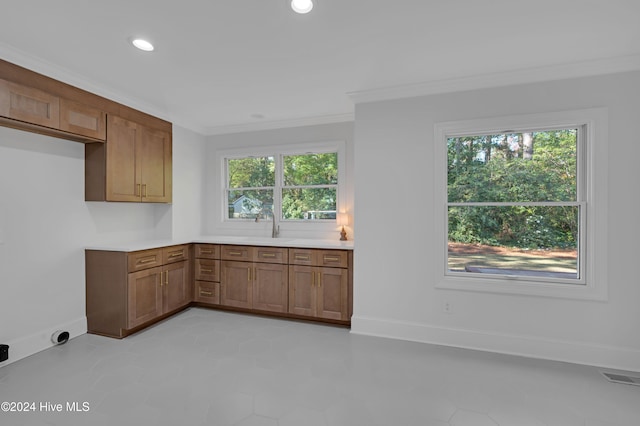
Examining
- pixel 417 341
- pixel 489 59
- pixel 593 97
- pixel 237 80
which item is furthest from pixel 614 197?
pixel 237 80

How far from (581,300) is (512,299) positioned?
0.52 metres

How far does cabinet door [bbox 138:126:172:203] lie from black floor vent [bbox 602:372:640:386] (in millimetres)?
4726

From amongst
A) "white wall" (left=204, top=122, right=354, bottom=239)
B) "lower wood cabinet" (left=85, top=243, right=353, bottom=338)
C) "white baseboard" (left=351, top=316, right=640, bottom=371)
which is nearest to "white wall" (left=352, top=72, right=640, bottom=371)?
"white baseboard" (left=351, top=316, right=640, bottom=371)

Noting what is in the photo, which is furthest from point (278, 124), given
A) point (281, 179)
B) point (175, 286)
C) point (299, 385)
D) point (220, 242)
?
point (299, 385)

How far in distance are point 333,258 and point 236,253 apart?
1.28 metres

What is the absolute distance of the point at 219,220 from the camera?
4.86m

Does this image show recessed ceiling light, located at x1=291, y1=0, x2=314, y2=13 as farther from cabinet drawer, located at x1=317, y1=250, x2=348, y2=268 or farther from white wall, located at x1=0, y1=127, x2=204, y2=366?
white wall, located at x1=0, y1=127, x2=204, y2=366

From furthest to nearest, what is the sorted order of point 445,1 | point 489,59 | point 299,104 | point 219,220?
point 219,220, point 299,104, point 489,59, point 445,1

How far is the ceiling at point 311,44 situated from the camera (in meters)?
1.97

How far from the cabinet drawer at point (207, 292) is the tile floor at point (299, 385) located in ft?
3.06

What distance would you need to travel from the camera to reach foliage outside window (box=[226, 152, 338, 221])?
14.3ft

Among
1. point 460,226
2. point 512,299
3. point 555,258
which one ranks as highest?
point 460,226

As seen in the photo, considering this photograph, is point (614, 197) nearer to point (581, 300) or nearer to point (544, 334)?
point (581, 300)

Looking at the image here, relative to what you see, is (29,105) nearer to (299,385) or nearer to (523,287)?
(299,385)
